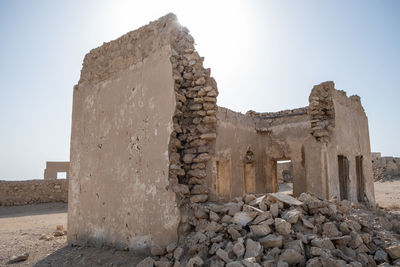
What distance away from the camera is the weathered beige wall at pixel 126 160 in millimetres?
4379

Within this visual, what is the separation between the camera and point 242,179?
9.55m

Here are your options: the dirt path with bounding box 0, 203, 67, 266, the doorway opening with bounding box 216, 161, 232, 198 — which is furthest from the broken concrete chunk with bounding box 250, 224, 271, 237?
the doorway opening with bounding box 216, 161, 232, 198

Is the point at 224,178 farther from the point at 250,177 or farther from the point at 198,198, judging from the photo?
the point at 198,198

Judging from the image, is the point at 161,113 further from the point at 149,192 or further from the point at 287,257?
the point at 287,257

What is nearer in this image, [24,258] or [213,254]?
[213,254]

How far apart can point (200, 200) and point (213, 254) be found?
88 centimetres

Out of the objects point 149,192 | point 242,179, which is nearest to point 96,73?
point 149,192

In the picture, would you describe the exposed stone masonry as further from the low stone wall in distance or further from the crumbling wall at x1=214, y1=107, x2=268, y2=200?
the low stone wall in distance

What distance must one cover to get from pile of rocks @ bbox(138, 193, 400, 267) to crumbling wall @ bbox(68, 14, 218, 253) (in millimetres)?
348

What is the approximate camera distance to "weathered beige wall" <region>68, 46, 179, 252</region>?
4379 mm

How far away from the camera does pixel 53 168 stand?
18.5 metres

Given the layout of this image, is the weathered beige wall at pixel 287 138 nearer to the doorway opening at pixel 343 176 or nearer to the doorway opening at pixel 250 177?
the doorway opening at pixel 250 177

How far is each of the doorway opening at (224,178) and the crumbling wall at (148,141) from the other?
4.20 meters

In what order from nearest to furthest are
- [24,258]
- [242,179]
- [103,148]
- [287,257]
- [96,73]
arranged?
1. [287,257]
2. [24,258]
3. [103,148]
4. [96,73]
5. [242,179]
